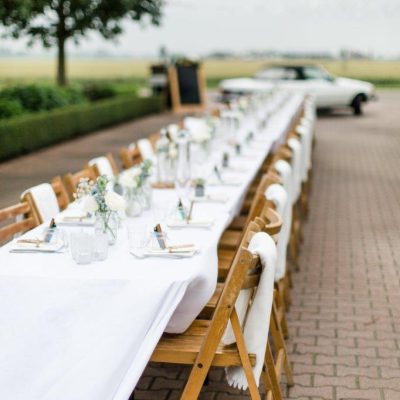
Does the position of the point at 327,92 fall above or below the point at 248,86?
below

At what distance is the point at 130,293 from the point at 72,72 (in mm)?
41530

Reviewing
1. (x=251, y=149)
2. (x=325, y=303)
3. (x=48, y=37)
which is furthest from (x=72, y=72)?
(x=325, y=303)

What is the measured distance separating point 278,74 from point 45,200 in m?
19.1

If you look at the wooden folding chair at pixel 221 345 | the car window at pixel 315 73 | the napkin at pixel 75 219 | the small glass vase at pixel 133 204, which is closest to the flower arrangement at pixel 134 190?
the small glass vase at pixel 133 204

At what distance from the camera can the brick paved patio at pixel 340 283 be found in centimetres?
426

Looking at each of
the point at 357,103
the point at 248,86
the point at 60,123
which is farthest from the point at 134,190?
the point at 357,103

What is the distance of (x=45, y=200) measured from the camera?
4.88m

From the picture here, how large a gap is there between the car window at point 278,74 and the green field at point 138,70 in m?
9.67

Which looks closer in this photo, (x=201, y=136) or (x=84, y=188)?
(x=84, y=188)

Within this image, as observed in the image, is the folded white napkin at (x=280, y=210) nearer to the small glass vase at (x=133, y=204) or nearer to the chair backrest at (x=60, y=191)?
the small glass vase at (x=133, y=204)

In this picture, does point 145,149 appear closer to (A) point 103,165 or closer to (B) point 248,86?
(A) point 103,165

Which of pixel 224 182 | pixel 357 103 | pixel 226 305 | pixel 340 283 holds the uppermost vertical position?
pixel 224 182

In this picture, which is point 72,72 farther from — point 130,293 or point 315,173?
point 130,293

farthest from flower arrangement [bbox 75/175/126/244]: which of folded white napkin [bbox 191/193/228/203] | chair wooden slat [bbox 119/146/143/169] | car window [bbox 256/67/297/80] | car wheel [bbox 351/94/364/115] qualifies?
car window [bbox 256/67/297/80]
